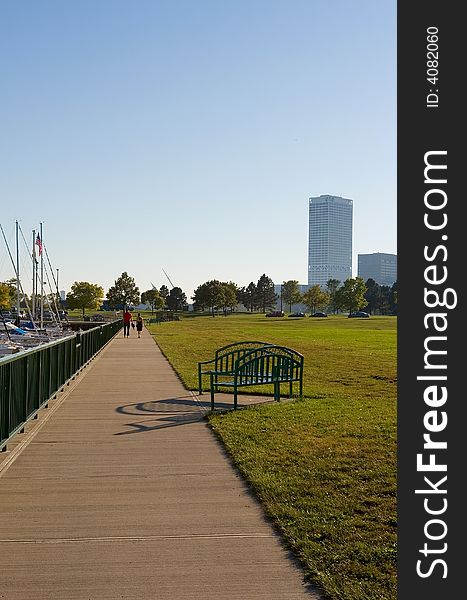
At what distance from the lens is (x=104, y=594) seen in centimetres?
499

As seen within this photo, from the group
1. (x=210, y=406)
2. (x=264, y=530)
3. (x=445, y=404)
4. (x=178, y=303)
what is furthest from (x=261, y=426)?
(x=178, y=303)

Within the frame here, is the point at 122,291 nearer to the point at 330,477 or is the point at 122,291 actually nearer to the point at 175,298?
the point at 175,298

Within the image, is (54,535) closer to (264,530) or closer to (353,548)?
(264,530)

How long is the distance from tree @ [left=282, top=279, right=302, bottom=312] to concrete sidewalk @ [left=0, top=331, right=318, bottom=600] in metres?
175

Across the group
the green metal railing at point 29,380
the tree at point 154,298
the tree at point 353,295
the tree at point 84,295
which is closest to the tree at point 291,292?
the tree at point 353,295

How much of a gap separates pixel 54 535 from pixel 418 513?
9.13ft

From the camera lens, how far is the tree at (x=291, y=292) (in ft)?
615

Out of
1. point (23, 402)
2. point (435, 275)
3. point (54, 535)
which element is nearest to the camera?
point (435, 275)

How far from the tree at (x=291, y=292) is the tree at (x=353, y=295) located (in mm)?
21839

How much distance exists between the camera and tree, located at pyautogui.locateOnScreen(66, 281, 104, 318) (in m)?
132

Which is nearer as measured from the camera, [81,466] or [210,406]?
[81,466]

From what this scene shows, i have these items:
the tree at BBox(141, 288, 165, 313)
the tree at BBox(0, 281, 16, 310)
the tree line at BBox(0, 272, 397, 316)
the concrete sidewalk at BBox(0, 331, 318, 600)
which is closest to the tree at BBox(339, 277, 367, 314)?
the tree line at BBox(0, 272, 397, 316)

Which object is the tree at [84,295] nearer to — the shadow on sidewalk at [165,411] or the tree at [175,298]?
the tree at [175,298]

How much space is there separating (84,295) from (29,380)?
123 m
